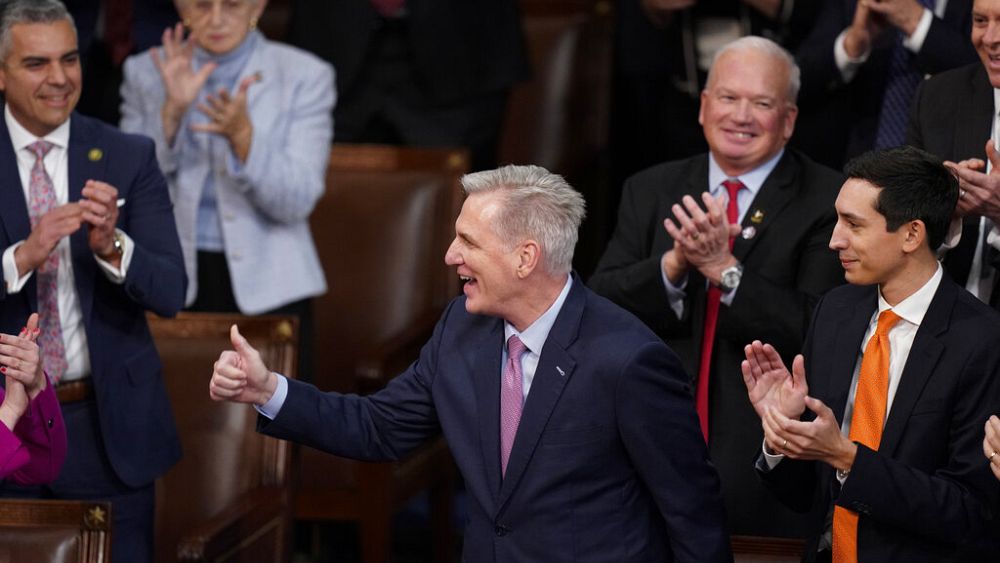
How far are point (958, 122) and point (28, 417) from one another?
6.67ft

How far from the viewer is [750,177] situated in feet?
11.8

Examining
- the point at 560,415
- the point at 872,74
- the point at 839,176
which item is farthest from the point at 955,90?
Result: the point at 560,415

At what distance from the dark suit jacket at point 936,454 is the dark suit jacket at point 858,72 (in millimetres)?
1121

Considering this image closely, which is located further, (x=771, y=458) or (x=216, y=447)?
A: (x=216, y=447)

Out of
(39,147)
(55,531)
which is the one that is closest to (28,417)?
(55,531)

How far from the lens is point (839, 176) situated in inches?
141

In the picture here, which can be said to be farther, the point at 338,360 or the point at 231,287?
the point at 338,360

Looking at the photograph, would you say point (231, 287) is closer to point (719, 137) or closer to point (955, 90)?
point (719, 137)

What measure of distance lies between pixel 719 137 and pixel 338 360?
168 cm

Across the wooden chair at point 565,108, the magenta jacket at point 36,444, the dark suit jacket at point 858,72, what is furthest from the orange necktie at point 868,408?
the wooden chair at point 565,108

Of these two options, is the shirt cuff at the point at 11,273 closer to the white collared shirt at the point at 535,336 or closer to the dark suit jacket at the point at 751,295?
the white collared shirt at the point at 535,336

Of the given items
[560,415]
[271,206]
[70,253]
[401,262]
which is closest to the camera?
[560,415]

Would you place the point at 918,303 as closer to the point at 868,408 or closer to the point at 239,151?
the point at 868,408

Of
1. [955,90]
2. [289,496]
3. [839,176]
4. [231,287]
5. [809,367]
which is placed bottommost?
[289,496]
